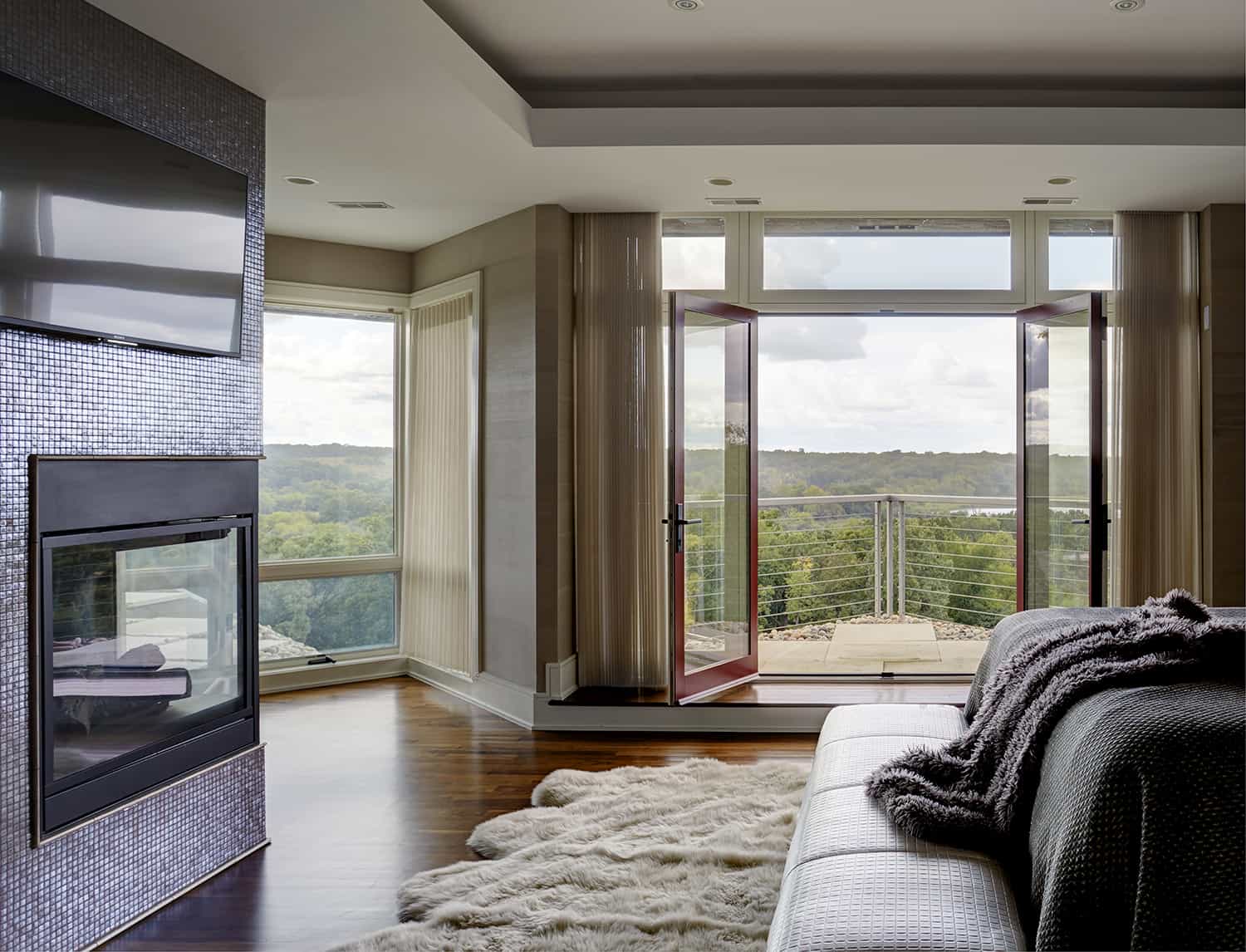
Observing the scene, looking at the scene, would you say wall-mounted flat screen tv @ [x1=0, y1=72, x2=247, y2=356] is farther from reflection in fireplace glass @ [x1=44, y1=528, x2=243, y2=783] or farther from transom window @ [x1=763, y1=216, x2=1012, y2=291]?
transom window @ [x1=763, y1=216, x2=1012, y2=291]

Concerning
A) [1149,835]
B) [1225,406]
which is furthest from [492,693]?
[1225,406]

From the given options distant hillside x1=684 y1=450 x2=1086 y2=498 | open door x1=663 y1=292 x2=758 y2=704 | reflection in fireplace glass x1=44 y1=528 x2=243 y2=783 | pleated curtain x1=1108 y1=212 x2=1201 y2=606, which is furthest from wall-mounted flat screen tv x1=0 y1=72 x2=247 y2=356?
distant hillside x1=684 y1=450 x2=1086 y2=498

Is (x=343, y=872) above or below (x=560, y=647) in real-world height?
below

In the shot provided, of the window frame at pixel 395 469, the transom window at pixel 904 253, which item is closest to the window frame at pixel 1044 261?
the transom window at pixel 904 253

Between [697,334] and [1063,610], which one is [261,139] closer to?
[697,334]

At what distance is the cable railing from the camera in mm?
5840

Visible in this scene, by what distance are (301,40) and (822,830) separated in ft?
8.69

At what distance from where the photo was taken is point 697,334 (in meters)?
4.51

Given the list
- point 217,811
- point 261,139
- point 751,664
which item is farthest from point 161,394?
point 751,664

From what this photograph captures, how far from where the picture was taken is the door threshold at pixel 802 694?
14.3 feet

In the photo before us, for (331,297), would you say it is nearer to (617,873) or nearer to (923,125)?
(923,125)

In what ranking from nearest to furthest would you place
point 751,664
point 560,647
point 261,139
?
point 261,139
point 560,647
point 751,664

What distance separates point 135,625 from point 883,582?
5.13 m

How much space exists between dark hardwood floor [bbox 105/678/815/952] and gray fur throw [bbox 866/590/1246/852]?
1.53m
